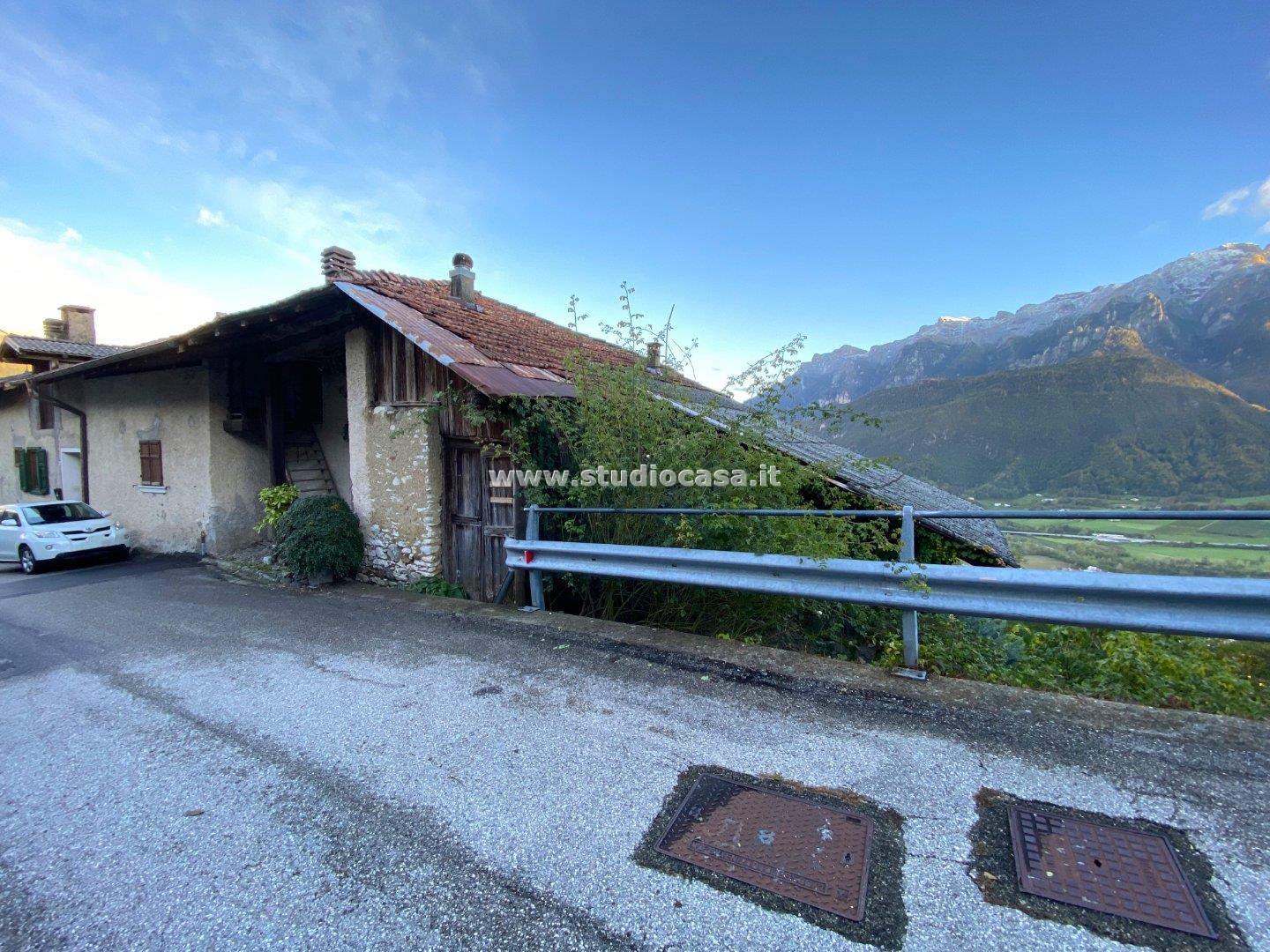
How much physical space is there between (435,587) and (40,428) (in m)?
15.5

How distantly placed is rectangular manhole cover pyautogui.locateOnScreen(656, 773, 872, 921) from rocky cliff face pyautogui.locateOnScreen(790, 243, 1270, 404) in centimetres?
4426

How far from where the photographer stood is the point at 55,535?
34.4ft

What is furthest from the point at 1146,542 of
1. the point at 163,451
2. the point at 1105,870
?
the point at 163,451

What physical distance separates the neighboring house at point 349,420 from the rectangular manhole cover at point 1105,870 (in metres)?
3.55

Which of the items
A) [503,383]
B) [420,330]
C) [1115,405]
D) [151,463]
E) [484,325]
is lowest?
[151,463]

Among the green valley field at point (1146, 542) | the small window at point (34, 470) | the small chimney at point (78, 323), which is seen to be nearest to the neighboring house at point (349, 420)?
the green valley field at point (1146, 542)

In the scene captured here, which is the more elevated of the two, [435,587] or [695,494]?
[695,494]

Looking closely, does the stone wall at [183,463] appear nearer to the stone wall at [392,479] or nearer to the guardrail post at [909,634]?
the stone wall at [392,479]

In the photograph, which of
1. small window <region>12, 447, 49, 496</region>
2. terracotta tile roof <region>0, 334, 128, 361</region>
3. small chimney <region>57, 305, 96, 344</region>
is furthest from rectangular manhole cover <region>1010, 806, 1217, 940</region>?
small chimney <region>57, 305, 96, 344</region>

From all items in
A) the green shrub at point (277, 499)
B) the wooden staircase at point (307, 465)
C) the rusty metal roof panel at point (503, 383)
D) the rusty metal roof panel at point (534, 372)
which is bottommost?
Answer: the green shrub at point (277, 499)

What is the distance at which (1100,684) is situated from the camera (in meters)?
3.63

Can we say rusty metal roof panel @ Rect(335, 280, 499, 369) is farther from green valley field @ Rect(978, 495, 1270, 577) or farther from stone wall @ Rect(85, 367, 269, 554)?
green valley field @ Rect(978, 495, 1270, 577)

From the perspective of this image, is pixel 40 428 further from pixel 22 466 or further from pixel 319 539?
pixel 319 539

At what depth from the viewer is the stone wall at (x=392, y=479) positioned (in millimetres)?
7203
